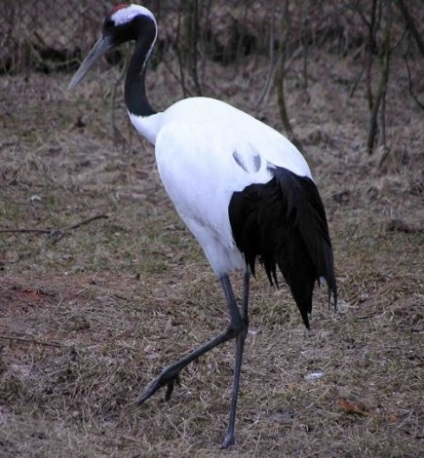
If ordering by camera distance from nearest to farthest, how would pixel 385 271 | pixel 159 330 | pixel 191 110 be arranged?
pixel 191 110 → pixel 159 330 → pixel 385 271

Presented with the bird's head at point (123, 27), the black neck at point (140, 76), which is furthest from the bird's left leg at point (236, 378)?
the bird's head at point (123, 27)

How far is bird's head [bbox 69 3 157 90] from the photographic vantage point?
5492 millimetres

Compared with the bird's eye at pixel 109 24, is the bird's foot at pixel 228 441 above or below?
below

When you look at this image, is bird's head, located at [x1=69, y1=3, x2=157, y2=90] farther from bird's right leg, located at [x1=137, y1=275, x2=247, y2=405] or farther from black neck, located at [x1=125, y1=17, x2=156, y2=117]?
bird's right leg, located at [x1=137, y1=275, x2=247, y2=405]

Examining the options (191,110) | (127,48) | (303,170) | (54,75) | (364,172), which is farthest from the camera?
(54,75)

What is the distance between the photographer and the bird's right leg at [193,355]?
4691 mm

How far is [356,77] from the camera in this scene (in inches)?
395

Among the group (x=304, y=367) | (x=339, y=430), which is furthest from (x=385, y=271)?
(x=339, y=430)

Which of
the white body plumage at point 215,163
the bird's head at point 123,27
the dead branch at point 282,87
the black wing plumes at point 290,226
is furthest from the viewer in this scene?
the dead branch at point 282,87

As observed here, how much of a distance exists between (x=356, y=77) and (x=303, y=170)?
18.6 feet

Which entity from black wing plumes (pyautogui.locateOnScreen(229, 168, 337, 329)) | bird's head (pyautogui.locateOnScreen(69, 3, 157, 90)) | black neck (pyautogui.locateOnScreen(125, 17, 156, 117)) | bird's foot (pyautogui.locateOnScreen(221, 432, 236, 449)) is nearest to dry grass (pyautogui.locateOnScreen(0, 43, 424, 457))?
bird's foot (pyautogui.locateOnScreen(221, 432, 236, 449))

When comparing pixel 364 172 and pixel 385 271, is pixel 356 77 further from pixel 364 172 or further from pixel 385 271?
pixel 385 271

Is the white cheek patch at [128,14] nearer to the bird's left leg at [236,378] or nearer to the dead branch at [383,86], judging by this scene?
the bird's left leg at [236,378]

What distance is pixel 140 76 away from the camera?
5.36 meters
